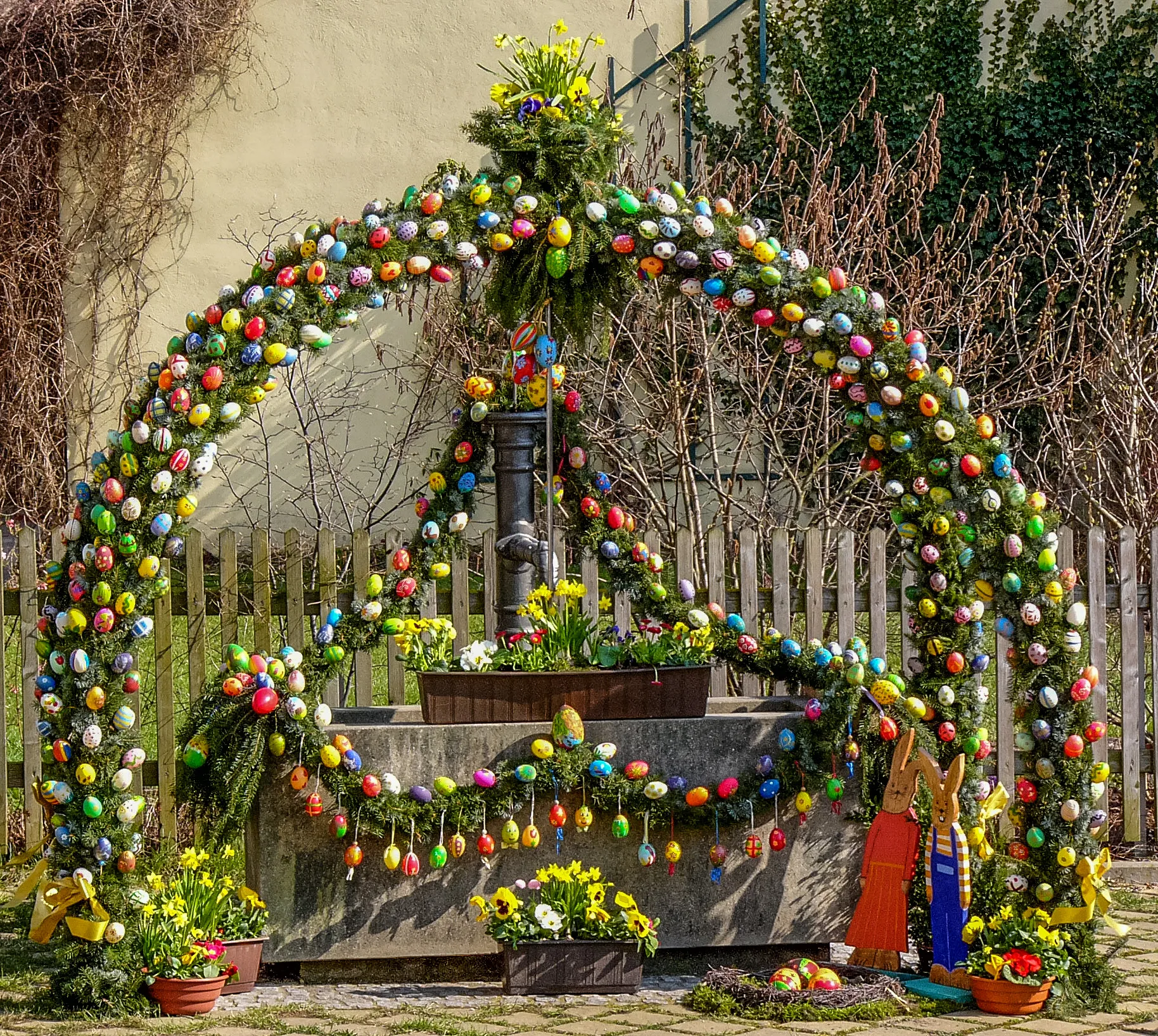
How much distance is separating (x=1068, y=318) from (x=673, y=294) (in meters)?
7.78

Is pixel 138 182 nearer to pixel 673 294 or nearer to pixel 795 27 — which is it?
pixel 795 27

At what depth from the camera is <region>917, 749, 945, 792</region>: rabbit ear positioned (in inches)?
191

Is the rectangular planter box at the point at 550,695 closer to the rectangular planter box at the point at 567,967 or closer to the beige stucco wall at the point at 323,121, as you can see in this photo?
the rectangular planter box at the point at 567,967

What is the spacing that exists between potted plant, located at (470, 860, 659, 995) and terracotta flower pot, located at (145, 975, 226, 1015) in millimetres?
901

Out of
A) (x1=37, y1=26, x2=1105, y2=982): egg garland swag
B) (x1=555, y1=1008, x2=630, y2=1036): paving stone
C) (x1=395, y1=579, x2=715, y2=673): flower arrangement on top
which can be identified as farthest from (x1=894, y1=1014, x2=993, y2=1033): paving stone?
(x1=395, y1=579, x2=715, y2=673): flower arrangement on top

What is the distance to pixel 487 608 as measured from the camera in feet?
22.3

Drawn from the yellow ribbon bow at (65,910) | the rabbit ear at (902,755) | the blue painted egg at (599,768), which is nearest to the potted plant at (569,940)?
the blue painted egg at (599,768)

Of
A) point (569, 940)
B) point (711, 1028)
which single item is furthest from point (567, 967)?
point (711, 1028)

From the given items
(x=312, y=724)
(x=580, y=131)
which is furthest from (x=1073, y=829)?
(x=580, y=131)

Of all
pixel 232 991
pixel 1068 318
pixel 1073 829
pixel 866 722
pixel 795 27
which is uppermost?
pixel 795 27

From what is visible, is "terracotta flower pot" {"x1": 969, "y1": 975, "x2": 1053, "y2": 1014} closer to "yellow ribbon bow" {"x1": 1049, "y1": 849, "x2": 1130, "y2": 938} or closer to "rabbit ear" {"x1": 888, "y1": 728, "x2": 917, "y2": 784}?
"yellow ribbon bow" {"x1": 1049, "y1": 849, "x2": 1130, "y2": 938}

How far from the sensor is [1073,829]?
475cm

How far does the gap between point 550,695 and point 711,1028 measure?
1296 mm

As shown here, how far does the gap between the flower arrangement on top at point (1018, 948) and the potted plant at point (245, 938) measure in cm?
234
